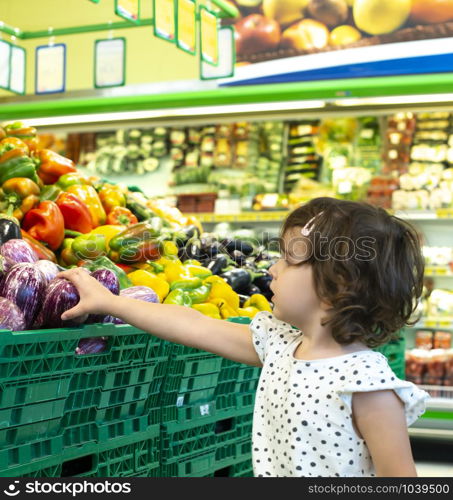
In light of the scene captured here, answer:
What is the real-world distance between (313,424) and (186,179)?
5849mm

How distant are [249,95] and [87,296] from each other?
4701mm

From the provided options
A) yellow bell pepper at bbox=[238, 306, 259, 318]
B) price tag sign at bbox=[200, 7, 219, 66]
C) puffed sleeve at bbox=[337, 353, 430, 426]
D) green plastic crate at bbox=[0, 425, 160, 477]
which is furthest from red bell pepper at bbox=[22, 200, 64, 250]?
price tag sign at bbox=[200, 7, 219, 66]

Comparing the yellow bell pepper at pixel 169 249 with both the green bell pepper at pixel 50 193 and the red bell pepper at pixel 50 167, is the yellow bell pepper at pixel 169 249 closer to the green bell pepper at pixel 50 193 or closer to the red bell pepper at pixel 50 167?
the green bell pepper at pixel 50 193

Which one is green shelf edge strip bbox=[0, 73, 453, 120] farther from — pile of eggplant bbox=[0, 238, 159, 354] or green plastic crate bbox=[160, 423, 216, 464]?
pile of eggplant bbox=[0, 238, 159, 354]

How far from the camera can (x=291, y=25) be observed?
6.38 metres

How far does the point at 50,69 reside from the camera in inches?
244

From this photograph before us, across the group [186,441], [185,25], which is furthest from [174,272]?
[185,25]

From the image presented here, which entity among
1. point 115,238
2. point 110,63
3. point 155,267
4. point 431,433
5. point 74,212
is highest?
point 110,63

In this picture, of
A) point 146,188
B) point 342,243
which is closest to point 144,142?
point 146,188

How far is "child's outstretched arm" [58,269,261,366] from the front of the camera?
176 cm

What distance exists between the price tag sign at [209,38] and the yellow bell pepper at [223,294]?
291cm

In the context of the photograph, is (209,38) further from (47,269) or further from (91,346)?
(91,346)

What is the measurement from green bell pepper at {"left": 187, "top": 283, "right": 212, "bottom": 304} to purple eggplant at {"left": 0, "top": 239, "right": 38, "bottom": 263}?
77 cm

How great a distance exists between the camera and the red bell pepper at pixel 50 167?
349 cm
